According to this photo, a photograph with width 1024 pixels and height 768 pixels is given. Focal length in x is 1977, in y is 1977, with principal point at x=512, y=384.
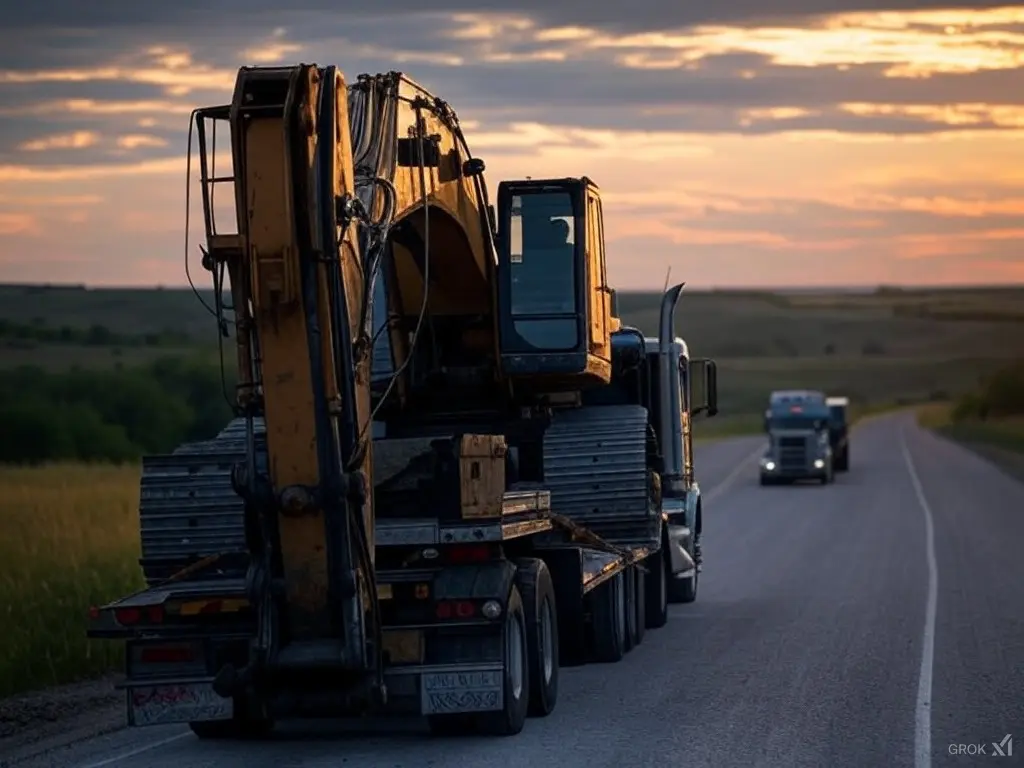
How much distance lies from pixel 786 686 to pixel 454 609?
3.81m

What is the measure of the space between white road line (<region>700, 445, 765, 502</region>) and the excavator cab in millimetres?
28618

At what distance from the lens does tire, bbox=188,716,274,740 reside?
12.9 metres

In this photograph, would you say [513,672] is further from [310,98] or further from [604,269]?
[604,269]

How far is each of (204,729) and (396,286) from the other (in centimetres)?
394

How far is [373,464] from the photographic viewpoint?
42.3ft

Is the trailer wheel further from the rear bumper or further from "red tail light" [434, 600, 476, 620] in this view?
the rear bumper

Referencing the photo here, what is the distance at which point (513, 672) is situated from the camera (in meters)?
12.6

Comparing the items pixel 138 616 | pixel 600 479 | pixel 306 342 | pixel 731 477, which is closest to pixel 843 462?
pixel 731 477

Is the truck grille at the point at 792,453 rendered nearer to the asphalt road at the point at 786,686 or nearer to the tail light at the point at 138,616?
the asphalt road at the point at 786,686

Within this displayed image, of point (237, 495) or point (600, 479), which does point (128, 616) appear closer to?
point (237, 495)

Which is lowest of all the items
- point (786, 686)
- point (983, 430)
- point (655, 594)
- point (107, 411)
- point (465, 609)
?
point (983, 430)

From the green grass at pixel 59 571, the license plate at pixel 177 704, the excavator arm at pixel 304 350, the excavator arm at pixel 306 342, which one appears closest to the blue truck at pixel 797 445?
the green grass at pixel 59 571

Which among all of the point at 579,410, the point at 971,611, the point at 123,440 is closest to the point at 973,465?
the point at 123,440

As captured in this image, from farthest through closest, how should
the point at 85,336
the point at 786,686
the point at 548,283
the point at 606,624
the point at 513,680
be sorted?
1. the point at 85,336
2. the point at 606,624
3. the point at 548,283
4. the point at 786,686
5. the point at 513,680
